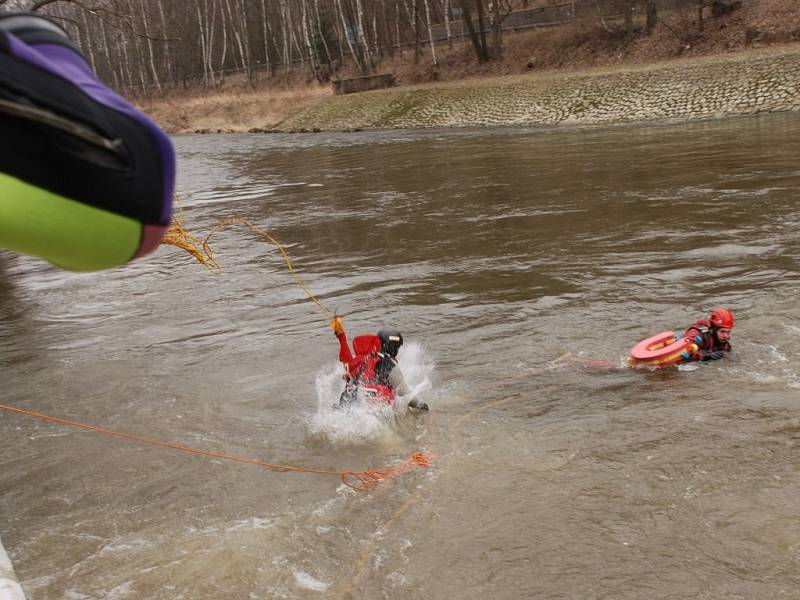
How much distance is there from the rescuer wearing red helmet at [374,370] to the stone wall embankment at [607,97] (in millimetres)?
25233

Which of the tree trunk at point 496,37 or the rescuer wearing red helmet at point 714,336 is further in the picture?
the tree trunk at point 496,37

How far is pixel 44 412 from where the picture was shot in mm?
8102

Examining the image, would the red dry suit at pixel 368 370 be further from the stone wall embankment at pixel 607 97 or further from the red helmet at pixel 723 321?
the stone wall embankment at pixel 607 97

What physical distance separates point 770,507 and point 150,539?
4.35 m

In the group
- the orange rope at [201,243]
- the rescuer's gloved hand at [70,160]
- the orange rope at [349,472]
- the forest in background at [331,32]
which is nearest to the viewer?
the rescuer's gloved hand at [70,160]

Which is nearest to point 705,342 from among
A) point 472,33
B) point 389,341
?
point 389,341

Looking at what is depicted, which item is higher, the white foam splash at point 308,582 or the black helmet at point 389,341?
the black helmet at point 389,341

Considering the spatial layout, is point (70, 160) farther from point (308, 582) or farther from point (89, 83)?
point (308, 582)

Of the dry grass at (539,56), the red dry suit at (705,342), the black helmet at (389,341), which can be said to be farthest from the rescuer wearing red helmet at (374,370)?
the dry grass at (539,56)

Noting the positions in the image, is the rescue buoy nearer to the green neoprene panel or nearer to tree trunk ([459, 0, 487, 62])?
the green neoprene panel

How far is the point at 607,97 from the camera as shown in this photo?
108 feet

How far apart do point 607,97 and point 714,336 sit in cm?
2701

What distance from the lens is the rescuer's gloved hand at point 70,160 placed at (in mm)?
1065

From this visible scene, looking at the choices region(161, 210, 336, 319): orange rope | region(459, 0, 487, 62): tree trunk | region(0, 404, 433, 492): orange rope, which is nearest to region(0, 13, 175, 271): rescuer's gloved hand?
region(161, 210, 336, 319): orange rope
